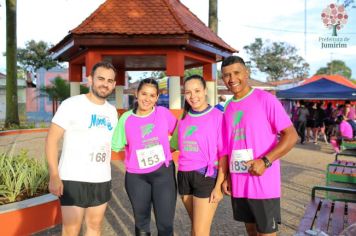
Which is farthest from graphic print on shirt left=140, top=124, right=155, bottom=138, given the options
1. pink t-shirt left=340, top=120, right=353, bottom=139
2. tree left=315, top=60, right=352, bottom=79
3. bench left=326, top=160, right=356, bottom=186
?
tree left=315, top=60, right=352, bottom=79

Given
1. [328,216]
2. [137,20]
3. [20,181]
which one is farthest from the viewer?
[137,20]

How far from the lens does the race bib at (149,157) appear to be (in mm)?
3072

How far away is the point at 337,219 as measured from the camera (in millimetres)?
3229

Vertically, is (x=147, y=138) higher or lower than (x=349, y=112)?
lower

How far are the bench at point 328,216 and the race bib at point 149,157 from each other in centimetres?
124

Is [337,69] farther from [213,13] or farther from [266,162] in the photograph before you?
[266,162]

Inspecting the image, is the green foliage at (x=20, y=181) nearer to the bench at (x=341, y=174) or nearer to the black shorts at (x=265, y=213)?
the black shorts at (x=265, y=213)

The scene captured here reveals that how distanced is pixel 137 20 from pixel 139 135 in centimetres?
642

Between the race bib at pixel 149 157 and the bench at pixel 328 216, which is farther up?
the race bib at pixel 149 157

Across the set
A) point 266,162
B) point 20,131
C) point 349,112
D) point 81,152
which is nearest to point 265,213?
point 266,162

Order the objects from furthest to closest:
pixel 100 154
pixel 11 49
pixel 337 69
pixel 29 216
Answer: pixel 337 69
pixel 11 49
pixel 29 216
pixel 100 154

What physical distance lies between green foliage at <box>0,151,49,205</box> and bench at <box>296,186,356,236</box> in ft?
10.8

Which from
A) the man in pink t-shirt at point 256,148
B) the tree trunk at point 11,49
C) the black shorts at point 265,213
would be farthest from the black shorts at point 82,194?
the tree trunk at point 11,49

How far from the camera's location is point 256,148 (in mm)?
2561
